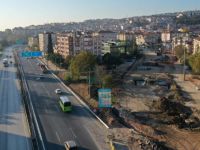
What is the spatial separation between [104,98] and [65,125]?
14.7 ft

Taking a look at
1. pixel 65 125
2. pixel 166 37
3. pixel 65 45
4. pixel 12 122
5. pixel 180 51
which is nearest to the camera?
pixel 65 125

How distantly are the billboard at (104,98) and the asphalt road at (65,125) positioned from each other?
1.59 m

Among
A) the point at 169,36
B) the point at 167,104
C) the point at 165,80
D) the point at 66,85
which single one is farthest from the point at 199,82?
the point at 169,36

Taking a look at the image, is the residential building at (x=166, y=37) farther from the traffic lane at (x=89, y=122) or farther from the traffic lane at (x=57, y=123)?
the traffic lane at (x=57, y=123)

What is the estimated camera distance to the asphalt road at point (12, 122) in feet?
74.3

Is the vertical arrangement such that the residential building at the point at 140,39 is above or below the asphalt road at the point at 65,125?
above

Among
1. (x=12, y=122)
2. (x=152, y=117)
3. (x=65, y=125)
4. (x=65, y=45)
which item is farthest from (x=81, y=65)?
(x=65, y=45)

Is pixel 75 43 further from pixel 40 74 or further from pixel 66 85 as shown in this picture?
pixel 66 85

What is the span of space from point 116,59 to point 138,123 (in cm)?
3571

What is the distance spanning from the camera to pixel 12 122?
2744cm

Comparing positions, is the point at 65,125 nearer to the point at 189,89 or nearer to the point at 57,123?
the point at 57,123

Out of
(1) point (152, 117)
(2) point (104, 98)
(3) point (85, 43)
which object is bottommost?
(1) point (152, 117)

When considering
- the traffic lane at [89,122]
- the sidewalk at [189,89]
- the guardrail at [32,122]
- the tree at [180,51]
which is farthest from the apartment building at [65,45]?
the traffic lane at [89,122]

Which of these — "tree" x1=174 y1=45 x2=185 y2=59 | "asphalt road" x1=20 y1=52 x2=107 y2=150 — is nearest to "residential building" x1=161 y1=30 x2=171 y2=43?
"tree" x1=174 y1=45 x2=185 y2=59
